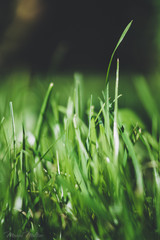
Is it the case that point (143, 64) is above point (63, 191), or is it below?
above

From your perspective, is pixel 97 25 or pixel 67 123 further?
pixel 97 25

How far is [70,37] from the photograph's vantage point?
3.08 metres

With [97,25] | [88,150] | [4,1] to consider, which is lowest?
[88,150]

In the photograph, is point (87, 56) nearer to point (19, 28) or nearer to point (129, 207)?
point (19, 28)

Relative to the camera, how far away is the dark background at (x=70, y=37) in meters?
2.82

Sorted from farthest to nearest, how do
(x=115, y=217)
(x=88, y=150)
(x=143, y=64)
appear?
1. (x=143, y=64)
2. (x=88, y=150)
3. (x=115, y=217)

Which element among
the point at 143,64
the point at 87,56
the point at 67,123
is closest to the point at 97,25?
the point at 87,56

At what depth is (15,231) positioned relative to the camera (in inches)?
13.8

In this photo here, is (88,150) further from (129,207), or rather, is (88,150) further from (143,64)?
(143,64)

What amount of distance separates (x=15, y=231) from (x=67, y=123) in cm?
19

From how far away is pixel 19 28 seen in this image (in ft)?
9.93

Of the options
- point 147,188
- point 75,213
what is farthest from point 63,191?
point 147,188

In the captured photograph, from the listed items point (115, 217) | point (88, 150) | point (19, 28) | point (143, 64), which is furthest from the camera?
point (19, 28)

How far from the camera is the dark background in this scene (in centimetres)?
282
